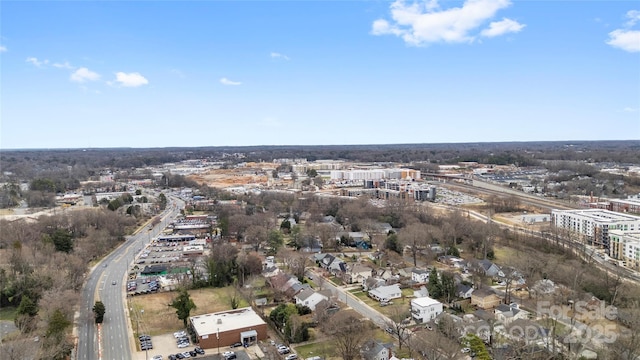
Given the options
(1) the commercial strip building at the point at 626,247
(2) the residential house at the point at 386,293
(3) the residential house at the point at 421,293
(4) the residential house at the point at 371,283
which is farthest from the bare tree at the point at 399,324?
(1) the commercial strip building at the point at 626,247

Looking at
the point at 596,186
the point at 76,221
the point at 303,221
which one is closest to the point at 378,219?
the point at 303,221

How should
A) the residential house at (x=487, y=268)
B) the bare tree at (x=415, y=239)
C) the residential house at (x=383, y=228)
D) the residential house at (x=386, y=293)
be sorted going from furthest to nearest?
the residential house at (x=383, y=228) < the bare tree at (x=415, y=239) < the residential house at (x=487, y=268) < the residential house at (x=386, y=293)

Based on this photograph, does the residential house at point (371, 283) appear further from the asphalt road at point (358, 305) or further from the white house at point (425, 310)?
the white house at point (425, 310)

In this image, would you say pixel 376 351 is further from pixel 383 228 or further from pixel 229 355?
pixel 383 228

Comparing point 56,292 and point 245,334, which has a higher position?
point 56,292

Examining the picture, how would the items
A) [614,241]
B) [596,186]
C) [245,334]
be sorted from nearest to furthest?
[245,334]
[614,241]
[596,186]

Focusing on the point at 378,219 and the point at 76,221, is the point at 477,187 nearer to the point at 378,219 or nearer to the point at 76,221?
the point at 378,219

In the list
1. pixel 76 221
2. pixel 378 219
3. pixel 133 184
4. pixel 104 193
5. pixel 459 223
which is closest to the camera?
pixel 459 223
